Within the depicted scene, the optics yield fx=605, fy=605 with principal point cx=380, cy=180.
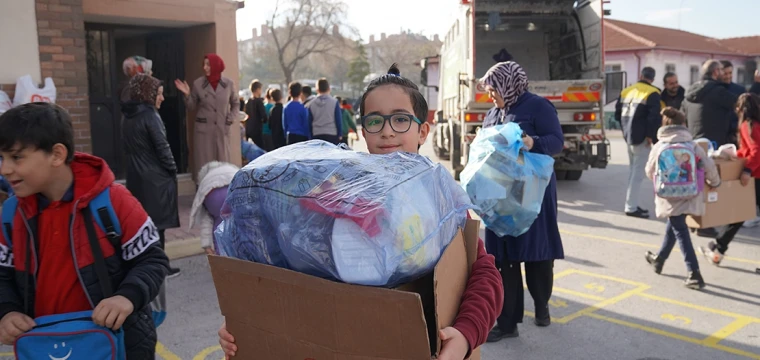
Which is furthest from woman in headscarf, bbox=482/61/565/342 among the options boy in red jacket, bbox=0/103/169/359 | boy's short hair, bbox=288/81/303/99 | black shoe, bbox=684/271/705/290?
boy's short hair, bbox=288/81/303/99

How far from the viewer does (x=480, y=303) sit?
166 cm

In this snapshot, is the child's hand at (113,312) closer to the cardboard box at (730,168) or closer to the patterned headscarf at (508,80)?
the patterned headscarf at (508,80)

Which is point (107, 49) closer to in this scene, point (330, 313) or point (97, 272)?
point (97, 272)

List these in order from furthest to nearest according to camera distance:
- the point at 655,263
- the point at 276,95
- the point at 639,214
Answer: the point at 276,95, the point at 639,214, the point at 655,263

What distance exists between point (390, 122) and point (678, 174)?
4193 millimetres

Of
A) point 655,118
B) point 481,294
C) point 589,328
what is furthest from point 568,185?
point 481,294

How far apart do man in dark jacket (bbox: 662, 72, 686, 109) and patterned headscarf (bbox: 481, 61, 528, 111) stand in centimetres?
600

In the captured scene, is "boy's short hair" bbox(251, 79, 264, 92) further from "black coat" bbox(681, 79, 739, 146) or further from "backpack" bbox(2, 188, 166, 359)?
"backpack" bbox(2, 188, 166, 359)

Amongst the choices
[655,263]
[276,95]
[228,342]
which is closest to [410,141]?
[228,342]

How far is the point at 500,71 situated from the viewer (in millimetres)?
4000

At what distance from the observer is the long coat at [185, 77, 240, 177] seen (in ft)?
25.2

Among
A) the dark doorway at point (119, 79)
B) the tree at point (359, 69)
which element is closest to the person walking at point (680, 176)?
the dark doorway at point (119, 79)

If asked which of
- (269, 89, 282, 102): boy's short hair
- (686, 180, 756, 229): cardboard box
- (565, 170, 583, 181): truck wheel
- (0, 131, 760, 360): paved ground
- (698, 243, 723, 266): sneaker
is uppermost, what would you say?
(269, 89, 282, 102): boy's short hair

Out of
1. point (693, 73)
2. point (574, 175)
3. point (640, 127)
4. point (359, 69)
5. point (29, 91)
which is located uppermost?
point (359, 69)
